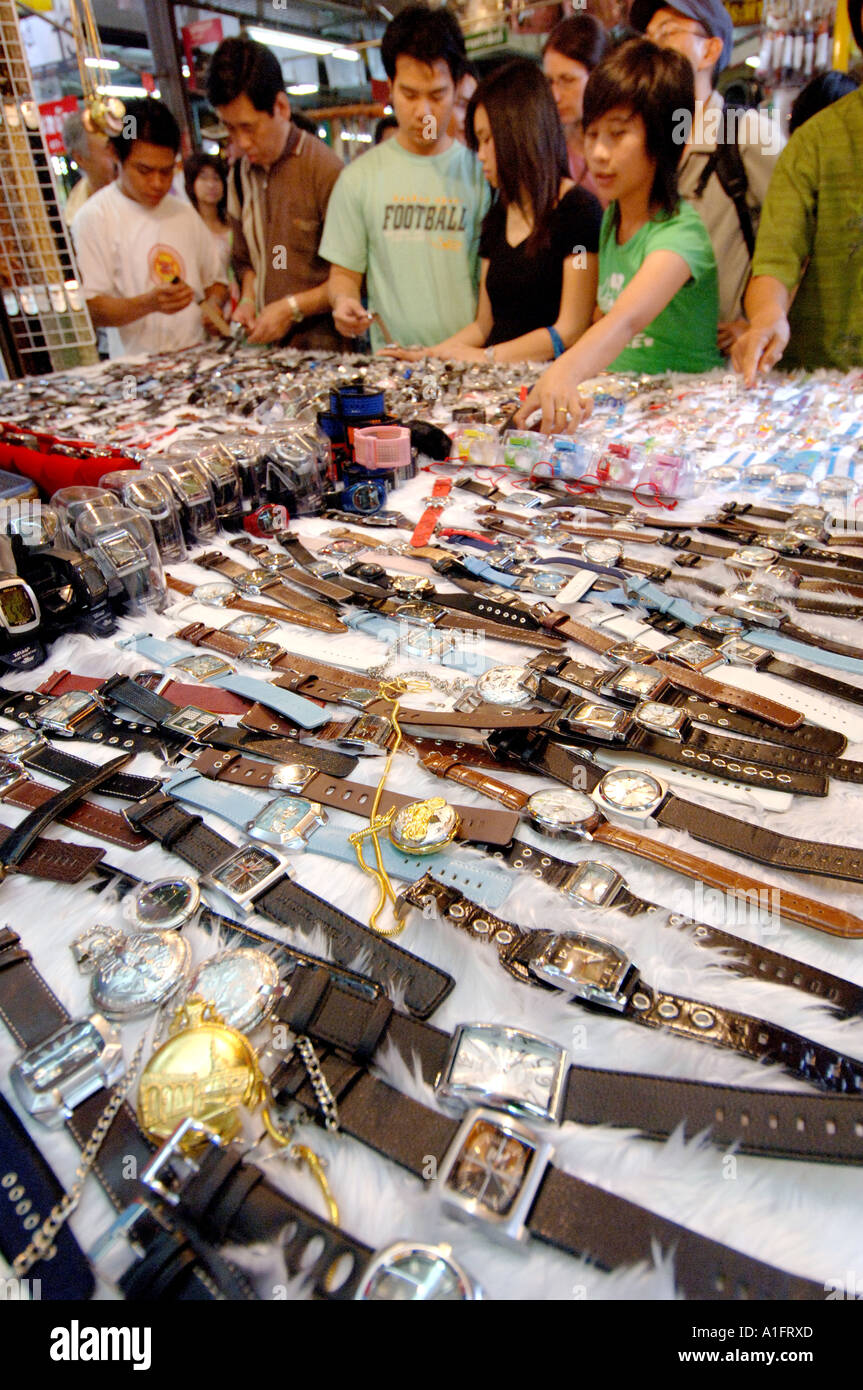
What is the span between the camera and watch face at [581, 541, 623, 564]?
70.2 inches

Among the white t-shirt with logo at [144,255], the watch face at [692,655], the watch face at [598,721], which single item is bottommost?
the watch face at [692,655]

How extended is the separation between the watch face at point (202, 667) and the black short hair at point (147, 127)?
3.92 meters

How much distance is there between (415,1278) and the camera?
1.91ft

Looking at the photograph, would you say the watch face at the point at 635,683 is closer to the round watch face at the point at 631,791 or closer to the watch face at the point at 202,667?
the round watch face at the point at 631,791

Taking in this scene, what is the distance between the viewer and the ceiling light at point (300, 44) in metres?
6.34

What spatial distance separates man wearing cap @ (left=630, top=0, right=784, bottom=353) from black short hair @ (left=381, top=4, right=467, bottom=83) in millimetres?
811

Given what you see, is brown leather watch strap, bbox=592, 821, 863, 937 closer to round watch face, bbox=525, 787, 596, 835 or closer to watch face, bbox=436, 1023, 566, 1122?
round watch face, bbox=525, 787, 596, 835

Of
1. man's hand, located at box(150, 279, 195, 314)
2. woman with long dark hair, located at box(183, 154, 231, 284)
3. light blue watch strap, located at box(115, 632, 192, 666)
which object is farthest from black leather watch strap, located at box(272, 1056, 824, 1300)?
woman with long dark hair, located at box(183, 154, 231, 284)

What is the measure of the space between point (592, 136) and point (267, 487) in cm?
191

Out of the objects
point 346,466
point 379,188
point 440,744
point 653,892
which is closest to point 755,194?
point 379,188

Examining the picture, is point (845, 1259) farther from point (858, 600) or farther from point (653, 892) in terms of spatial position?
point (858, 600)

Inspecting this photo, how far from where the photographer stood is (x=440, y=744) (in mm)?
1227

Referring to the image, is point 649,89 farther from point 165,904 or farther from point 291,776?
point 165,904

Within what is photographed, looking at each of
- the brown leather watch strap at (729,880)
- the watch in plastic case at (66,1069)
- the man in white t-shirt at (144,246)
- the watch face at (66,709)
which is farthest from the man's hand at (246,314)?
the watch in plastic case at (66,1069)
